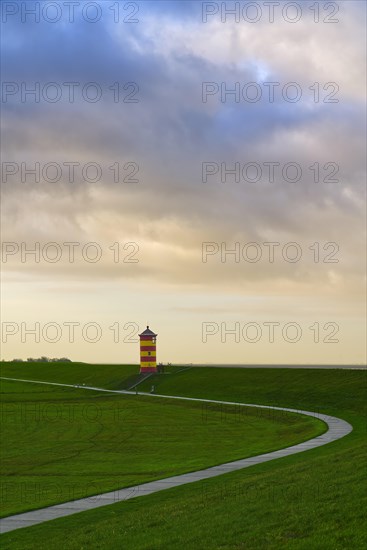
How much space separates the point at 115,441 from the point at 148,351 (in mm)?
48346

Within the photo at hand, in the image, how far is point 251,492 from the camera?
21.0 m

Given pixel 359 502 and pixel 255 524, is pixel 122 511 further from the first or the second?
pixel 359 502

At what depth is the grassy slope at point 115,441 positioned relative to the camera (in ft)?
93.9

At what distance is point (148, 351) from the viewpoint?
91625mm

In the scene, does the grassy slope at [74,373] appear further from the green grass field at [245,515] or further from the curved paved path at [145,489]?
the green grass field at [245,515]

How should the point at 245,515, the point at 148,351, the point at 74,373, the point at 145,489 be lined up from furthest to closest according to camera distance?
the point at 74,373, the point at 148,351, the point at 145,489, the point at 245,515

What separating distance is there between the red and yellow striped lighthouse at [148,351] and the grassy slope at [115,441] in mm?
20714

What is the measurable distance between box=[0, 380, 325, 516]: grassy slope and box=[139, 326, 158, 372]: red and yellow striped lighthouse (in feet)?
68.0

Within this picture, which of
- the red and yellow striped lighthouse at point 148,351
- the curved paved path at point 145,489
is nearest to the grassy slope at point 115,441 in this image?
the curved paved path at point 145,489

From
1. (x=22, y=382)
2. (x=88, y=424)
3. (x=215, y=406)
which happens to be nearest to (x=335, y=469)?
(x=88, y=424)

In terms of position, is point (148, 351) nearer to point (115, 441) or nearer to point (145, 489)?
point (115, 441)

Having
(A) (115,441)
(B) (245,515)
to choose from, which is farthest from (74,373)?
(B) (245,515)

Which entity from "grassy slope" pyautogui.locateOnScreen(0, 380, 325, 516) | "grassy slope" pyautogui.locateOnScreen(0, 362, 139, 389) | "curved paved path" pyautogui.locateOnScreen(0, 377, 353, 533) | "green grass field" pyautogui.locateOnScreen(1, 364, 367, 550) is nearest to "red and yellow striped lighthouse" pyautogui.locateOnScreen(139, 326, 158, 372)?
"grassy slope" pyautogui.locateOnScreen(0, 362, 139, 389)

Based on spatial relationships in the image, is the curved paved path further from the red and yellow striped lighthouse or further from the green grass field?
the red and yellow striped lighthouse
